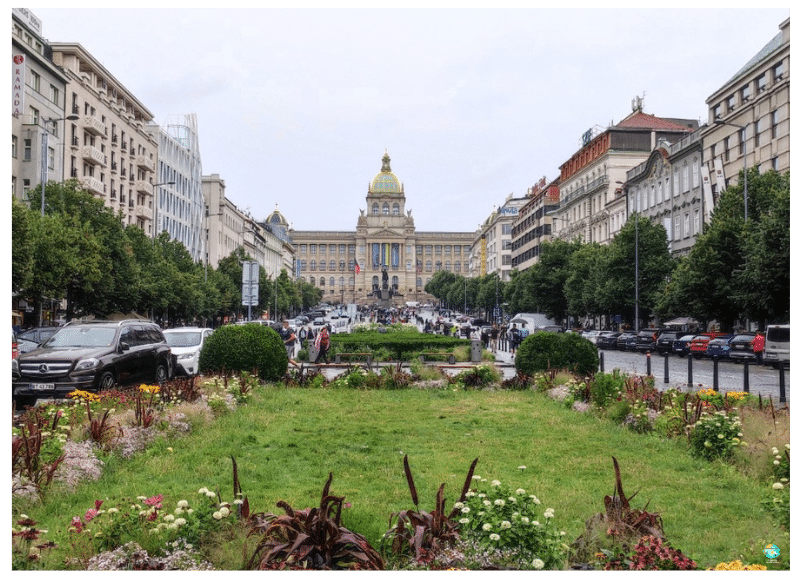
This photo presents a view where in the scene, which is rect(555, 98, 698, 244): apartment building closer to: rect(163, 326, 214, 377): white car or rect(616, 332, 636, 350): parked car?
rect(616, 332, 636, 350): parked car

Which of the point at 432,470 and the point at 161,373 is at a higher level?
the point at 161,373

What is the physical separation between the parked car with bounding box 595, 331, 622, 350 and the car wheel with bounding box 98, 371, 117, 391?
Result: 40.7m


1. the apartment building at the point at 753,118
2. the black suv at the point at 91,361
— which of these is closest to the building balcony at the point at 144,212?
the apartment building at the point at 753,118

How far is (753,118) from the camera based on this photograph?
49.8 meters

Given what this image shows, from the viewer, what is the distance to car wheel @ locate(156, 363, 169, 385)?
65.5ft

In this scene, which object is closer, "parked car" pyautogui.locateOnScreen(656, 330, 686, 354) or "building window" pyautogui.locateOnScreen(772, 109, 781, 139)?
"parked car" pyautogui.locateOnScreen(656, 330, 686, 354)

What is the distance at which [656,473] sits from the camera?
29.9ft

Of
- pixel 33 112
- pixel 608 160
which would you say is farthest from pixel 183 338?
pixel 608 160

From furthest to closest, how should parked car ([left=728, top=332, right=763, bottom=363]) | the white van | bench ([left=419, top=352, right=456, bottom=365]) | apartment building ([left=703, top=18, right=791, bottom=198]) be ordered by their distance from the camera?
apartment building ([left=703, top=18, right=791, bottom=198]), parked car ([left=728, top=332, right=763, bottom=363]), the white van, bench ([left=419, top=352, right=456, bottom=365])

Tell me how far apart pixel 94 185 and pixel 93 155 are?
230 centimetres

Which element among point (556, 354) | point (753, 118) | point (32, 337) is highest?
point (753, 118)

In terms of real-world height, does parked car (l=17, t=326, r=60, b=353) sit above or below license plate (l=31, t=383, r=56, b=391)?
above

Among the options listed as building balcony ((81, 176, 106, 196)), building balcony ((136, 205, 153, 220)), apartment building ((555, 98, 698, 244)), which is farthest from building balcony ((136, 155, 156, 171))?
apartment building ((555, 98, 698, 244))

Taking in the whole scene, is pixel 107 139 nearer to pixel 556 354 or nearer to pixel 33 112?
pixel 33 112
